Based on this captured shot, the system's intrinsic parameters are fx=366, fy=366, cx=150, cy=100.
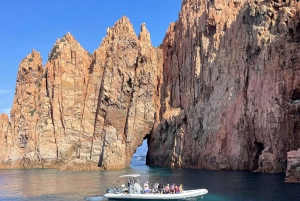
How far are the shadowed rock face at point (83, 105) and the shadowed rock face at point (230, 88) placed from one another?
7.86 metres

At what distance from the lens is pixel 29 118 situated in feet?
331

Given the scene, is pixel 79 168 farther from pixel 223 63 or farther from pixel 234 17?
pixel 234 17

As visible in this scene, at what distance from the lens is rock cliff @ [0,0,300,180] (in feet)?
237

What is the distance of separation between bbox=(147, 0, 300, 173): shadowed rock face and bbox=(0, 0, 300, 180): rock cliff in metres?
0.23

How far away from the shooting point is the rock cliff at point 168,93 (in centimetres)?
7225

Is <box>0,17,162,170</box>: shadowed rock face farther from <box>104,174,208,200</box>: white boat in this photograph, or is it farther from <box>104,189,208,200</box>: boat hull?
<box>104,189,208,200</box>: boat hull

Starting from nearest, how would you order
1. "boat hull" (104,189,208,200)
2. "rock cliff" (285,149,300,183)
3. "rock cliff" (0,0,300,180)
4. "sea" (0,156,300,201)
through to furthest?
"sea" (0,156,300,201) → "boat hull" (104,189,208,200) → "rock cliff" (285,149,300,183) → "rock cliff" (0,0,300,180)

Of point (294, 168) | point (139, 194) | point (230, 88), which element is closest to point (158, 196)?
point (139, 194)

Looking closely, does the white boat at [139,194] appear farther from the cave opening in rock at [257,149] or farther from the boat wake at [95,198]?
the cave opening in rock at [257,149]

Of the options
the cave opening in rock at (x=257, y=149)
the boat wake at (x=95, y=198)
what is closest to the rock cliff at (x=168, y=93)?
the cave opening in rock at (x=257, y=149)

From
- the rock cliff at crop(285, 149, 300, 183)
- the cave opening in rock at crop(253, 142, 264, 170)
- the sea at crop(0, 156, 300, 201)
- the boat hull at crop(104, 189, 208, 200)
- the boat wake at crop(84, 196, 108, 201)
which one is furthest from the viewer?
the cave opening in rock at crop(253, 142, 264, 170)

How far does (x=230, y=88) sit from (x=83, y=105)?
42202mm

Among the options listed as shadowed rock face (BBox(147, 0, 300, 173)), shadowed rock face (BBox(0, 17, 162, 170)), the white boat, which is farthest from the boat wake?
shadowed rock face (BBox(0, 17, 162, 170))

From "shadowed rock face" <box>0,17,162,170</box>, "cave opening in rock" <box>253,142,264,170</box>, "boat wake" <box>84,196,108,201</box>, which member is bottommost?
"boat wake" <box>84,196,108,201</box>
